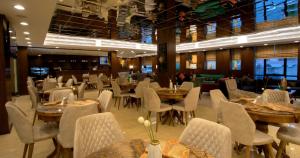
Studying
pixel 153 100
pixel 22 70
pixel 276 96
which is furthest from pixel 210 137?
pixel 22 70

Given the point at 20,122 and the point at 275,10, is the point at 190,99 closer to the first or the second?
the point at 20,122

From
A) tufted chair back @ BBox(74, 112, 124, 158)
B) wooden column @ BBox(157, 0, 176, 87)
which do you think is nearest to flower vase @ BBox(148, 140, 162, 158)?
tufted chair back @ BBox(74, 112, 124, 158)

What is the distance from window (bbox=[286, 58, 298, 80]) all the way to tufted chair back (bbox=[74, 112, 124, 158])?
475 inches

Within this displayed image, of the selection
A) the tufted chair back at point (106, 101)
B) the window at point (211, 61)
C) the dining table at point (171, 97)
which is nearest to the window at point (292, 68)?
the window at point (211, 61)

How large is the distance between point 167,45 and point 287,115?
5.51m

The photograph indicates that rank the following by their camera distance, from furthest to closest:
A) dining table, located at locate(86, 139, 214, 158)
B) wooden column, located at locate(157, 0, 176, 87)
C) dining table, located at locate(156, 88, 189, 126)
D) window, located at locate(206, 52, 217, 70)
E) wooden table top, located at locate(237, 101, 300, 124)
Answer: window, located at locate(206, 52, 217, 70)
wooden column, located at locate(157, 0, 176, 87)
dining table, located at locate(156, 88, 189, 126)
wooden table top, located at locate(237, 101, 300, 124)
dining table, located at locate(86, 139, 214, 158)

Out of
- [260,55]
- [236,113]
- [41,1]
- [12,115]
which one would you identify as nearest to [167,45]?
[41,1]

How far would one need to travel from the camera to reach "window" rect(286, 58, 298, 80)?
34.4 ft

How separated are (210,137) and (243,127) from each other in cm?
103

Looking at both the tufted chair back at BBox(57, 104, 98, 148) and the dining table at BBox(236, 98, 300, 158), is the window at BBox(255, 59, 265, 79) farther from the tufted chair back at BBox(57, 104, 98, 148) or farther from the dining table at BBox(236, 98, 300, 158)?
the tufted chair back at BBox(57, 104, 98, 148)

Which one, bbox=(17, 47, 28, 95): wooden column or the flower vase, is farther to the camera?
bbox=(17, 47, 28, 95): wooden column

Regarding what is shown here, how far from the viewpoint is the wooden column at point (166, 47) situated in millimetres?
7401

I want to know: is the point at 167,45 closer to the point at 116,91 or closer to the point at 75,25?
the point at 116,91

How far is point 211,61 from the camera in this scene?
1485 centimetres
